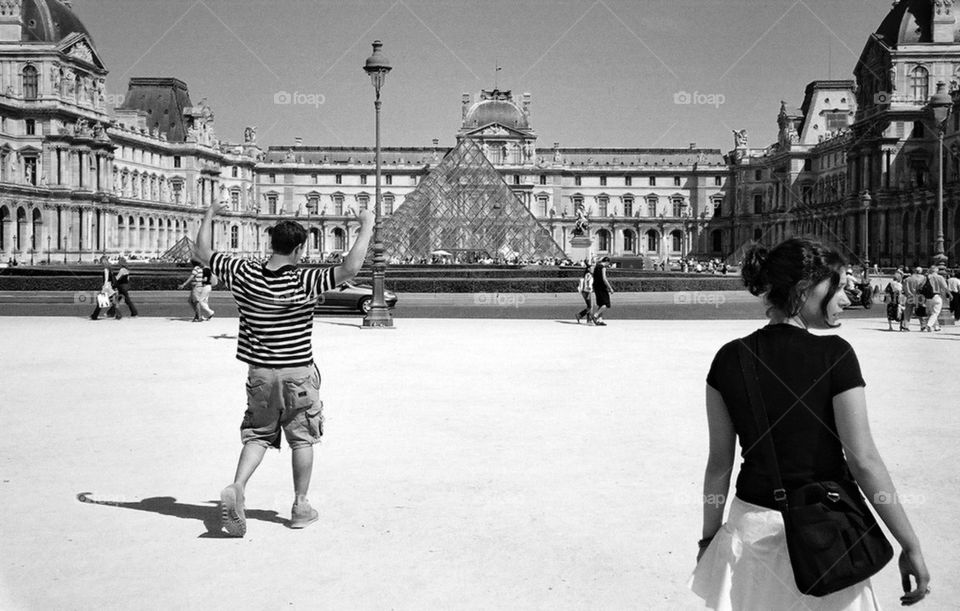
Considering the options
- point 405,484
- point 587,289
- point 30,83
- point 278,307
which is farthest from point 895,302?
point 30,83

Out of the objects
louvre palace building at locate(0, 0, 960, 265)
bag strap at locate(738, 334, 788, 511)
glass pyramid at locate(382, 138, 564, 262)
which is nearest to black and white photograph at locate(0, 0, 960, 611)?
bag strap at locate(738, 334, 788, 511)

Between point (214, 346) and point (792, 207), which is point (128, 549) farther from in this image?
Result: point (792, 207)

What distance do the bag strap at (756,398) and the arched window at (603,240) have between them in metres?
98.7

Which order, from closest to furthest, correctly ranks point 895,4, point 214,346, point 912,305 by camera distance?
1. point 214,346
2. point 912,305
3. point 895,4

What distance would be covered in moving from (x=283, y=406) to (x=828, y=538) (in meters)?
3.35

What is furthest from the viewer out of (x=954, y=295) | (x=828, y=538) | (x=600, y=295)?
(x=954, y=295)

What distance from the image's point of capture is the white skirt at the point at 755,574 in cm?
275

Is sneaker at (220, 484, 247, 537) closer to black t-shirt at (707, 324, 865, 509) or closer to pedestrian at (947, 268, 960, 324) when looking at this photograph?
black t-shirt at (707, 324, 865, 509)

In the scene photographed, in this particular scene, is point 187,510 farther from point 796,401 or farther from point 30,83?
point 30,83

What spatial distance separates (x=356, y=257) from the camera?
5.01m

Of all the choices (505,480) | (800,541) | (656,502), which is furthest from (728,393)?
(505,480)

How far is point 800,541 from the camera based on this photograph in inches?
105

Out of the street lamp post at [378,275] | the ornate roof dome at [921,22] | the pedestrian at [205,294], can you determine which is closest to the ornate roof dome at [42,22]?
the pedestrian at [205,294]

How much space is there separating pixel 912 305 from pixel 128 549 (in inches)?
687
